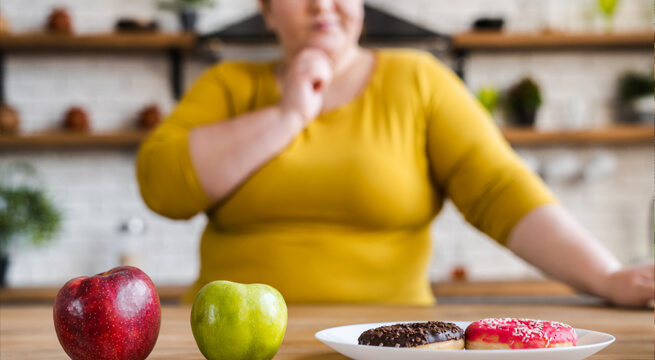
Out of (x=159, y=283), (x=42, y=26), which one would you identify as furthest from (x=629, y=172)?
(x=42, y=26)

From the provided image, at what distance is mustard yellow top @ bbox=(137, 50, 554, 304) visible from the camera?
3.97ft

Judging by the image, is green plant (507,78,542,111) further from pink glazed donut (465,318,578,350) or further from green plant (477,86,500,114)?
pink glazed donut (465,318,578,350)

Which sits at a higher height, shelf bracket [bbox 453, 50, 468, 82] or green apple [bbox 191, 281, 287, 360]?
shelf bracket [bbox 453, 50, 468, 82]

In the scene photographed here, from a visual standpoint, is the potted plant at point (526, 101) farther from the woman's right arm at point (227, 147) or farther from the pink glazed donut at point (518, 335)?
the pink glazed donut at point (518, 335)

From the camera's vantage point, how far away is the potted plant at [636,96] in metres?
3.27

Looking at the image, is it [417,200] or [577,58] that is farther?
[577,58]

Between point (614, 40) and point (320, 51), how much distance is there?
2.44m

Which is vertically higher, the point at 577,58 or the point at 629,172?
the point at 577,58

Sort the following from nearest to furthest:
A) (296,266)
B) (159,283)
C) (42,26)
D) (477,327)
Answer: (477,327)
(296,266)
(159,283)
(42,26)

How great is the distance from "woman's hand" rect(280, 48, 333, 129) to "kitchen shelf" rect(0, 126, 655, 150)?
201cm

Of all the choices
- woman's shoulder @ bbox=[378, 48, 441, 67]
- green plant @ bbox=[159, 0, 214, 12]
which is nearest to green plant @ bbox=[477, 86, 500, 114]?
green plant @ bbox=[159, 0, 214, 12]

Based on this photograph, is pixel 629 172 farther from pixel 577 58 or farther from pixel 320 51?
pixel 320 51

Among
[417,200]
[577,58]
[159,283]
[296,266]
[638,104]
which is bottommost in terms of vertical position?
[159,283]

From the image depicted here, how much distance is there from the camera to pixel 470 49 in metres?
3.38
